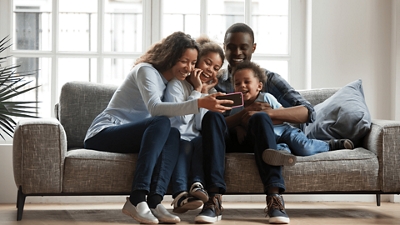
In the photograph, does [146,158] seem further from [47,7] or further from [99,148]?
[47,7]

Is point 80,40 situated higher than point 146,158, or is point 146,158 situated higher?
point 80,40

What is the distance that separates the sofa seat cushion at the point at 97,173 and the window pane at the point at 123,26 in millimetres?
1543

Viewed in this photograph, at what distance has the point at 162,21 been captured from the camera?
4422 mm

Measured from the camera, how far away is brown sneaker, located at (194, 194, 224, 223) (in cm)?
289

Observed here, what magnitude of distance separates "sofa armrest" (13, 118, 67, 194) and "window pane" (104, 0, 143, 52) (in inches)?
59.4

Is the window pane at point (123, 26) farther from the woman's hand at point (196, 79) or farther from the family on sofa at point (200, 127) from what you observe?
the woman's hand at point (196, 79)

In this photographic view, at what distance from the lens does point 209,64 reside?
3332mm

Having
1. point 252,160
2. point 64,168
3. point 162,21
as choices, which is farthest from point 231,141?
point 162,21

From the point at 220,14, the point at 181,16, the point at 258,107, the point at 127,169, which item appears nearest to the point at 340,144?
the point at 258,107

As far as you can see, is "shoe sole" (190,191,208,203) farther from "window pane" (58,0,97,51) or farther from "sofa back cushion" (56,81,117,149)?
"window pane" (58,0,97,51)

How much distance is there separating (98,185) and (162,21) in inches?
68.9

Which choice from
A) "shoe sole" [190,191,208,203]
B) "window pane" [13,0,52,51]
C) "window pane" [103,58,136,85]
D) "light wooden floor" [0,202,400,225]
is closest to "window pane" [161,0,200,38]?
"window pane" [103,58,136,85]

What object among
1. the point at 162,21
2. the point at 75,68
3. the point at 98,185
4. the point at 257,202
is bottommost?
the point at 257,202

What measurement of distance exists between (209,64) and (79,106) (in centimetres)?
81
